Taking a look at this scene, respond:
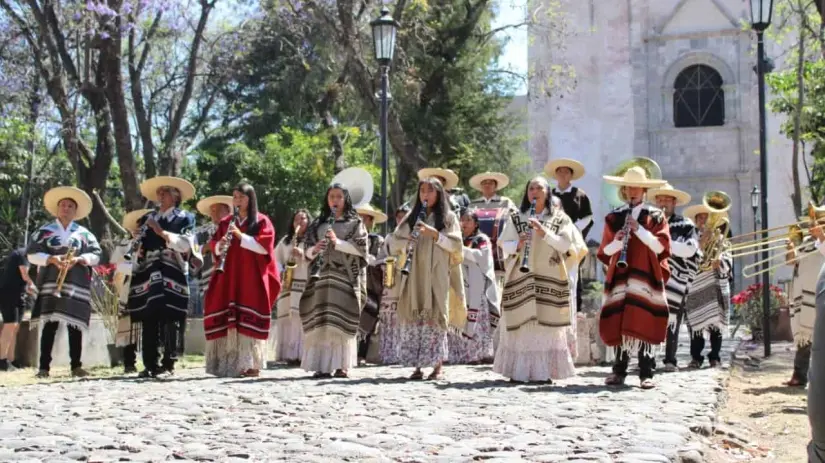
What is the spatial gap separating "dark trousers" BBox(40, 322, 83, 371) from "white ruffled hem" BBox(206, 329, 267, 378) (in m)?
1.79

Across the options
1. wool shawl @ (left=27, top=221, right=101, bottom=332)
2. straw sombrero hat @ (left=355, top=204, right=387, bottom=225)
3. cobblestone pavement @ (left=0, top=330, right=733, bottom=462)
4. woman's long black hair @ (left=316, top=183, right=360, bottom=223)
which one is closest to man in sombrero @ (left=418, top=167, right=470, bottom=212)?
straw sombrero hat @ (left=355, top=204, right=387, bottom=225)

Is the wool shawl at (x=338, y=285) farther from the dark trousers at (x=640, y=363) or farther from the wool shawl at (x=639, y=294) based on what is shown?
the dark trousers at (x=640, y=363)

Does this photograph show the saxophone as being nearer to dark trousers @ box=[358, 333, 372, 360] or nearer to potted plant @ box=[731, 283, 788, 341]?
dark trousers @ box=[358, 333, 372, 360]

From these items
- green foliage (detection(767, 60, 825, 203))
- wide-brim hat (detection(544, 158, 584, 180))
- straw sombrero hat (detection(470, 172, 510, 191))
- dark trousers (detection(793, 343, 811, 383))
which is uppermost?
green foliage (detection(767, 60, 825, 203))

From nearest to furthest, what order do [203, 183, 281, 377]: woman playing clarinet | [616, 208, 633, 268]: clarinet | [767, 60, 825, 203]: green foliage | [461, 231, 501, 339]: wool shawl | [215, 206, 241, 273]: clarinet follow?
[616, 208, 633, 268]: clarinet → [215, 206, 241, 273]: clarinet → [203, 183, 281, 377]: woman playing clarinet → [461, 231, 501, 339]: wool shawl → [767, 60, 825, 203]: green foliage

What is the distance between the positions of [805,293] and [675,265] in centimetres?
220

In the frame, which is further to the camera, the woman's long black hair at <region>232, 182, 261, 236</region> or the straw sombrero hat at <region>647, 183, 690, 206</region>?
the straw sombrero hat at <region>647, 183, 690, 206</region>

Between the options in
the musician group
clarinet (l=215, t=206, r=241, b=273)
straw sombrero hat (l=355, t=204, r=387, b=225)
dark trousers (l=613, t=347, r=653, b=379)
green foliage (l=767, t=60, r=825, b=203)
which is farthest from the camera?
green foliage (l=767, t=60, r=825, b=203)

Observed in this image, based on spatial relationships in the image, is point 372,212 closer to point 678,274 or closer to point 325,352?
point 325,352

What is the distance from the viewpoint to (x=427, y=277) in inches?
398

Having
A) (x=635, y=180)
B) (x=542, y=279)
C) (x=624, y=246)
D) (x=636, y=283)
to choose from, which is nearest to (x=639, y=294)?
(x=636, y=283)

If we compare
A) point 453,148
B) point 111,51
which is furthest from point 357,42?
point 453,148

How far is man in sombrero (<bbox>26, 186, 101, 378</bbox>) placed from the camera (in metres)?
11.3

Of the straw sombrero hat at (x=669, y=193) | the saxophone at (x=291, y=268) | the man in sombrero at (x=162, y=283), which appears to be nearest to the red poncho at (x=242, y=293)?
the man in sombrero at (x=162, y=283)
